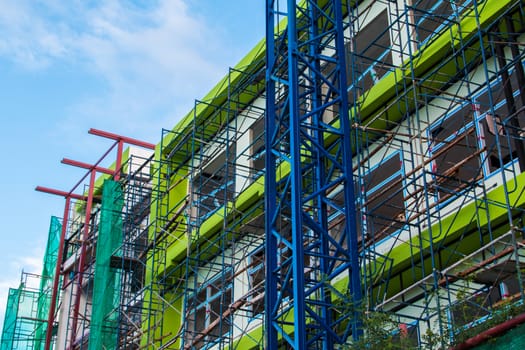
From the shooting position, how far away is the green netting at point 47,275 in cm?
3731

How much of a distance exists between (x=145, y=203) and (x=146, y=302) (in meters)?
6.16

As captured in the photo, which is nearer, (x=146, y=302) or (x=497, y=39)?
(x=497, y=39)

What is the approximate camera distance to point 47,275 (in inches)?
1547

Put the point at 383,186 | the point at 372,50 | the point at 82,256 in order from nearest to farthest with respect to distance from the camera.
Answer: the point at 383,186 < the point at 372,50 < the point at 82,256

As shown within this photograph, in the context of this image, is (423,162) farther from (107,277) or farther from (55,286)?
(55,286)

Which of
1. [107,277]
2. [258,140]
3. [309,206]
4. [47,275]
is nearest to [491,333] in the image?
[309,206]

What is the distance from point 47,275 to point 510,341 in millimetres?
31674

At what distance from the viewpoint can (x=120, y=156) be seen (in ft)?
118

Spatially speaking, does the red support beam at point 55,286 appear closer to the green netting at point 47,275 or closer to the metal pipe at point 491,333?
the green netting at point 47,275

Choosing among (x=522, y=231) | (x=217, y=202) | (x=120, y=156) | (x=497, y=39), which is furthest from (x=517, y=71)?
(x=120, y=156)

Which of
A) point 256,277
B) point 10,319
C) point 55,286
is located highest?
point 55,286

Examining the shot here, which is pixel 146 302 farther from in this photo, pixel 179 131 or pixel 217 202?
pixel 179 131

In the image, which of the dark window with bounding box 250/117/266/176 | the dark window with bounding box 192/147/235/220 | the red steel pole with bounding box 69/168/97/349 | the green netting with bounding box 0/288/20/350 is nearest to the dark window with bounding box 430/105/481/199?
the dark window with bounding box 250/117/266/176

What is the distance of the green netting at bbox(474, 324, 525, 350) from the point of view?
1013cm
